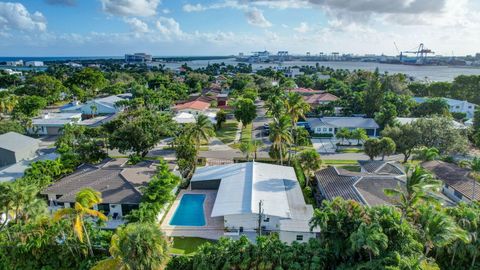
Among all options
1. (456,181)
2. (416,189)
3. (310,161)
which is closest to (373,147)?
(456,181)

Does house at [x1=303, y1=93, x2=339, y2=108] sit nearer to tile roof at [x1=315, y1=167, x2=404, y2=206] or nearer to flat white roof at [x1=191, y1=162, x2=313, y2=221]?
flat white roof at [x1=191, y1=162, x2=313, y2=221]

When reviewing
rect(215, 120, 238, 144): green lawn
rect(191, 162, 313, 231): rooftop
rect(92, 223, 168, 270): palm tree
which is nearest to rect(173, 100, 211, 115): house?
rect(215, 120, 238, 144): green lawn

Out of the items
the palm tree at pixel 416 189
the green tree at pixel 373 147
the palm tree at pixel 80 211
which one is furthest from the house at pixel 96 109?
the palm tree at pixel 416 189

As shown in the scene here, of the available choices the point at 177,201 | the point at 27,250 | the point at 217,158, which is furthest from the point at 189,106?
the point at 27,250

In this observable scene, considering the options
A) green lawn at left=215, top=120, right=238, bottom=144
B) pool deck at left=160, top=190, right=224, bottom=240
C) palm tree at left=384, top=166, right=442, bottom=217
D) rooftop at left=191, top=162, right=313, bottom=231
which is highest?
palm tree at left=384, top=166, right=442, bottom=217

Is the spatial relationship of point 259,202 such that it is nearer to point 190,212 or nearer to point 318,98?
point 190,212

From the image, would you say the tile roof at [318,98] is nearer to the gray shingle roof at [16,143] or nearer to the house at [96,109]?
the house at [96,109]

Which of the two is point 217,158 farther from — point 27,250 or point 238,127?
point 27,250
